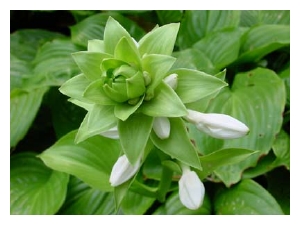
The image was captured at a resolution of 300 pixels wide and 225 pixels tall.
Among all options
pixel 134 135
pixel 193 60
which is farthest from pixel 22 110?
pixel 134 135

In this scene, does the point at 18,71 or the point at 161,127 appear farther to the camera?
the point at 18,71

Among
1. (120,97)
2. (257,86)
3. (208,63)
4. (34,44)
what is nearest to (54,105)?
(34,44)

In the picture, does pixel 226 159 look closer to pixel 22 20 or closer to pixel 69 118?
pixel 69 118

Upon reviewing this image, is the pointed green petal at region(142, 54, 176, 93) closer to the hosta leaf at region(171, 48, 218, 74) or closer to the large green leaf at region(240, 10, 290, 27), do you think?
the hosta leaf at region(171, 48, 218, 74)

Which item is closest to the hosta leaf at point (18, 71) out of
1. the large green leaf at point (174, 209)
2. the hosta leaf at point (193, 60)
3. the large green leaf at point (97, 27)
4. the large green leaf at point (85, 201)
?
the large green leaf at point (97, 27)

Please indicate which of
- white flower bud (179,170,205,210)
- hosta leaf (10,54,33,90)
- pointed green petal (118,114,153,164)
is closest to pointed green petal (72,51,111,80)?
pointed green petal (118,114,153,164)

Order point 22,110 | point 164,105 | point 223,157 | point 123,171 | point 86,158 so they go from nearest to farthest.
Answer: point 164,105, point 123,171, point 223,157, point 86,158, point 22,110

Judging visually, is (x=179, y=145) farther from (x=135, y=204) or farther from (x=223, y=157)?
(x=135, y=204)
